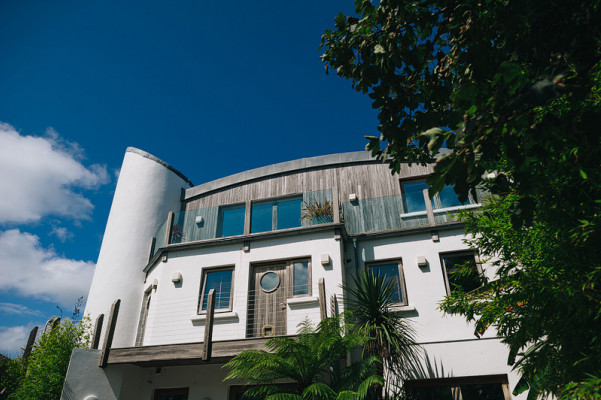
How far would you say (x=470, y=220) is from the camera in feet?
19.9

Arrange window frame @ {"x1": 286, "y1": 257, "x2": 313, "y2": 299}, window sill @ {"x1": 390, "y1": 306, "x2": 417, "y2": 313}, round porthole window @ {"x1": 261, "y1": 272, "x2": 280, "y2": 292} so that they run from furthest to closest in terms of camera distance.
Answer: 1. round porthole window @ {"x1": 261, "y1": 272, "x2": 280, "y2": 292}
2. window frame @ {"x1": 286, "y1": 257, "x2": 313, "y2": 299}
3. window sill @ {"x1": 390, "y1": 306, "x2": 417, "y2": 313}

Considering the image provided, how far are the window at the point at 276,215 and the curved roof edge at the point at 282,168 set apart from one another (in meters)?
2.87

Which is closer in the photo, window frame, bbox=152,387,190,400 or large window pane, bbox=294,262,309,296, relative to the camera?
window frame, bbox=152,387,190,400

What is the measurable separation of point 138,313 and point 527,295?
11267 millimetres

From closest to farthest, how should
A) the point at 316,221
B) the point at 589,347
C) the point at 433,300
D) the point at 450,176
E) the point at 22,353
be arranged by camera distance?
the point at 450,176
the point at 589,347
the point at 433,300
the point at 316,221
the point at 22,353

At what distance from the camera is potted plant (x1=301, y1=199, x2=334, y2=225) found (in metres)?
10.9

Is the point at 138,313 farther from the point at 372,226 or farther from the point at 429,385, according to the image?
the point at 429,385

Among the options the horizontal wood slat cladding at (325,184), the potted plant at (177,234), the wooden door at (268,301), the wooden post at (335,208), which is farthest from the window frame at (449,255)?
the potted plant at (177,234)

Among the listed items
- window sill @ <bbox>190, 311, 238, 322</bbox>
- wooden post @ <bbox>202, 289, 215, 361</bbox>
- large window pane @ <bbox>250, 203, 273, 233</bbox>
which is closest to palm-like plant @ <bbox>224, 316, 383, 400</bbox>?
wooden post @ <bbox>202, 289, 215, 361</bbox>

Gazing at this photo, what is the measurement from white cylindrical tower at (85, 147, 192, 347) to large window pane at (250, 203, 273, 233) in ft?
14.5

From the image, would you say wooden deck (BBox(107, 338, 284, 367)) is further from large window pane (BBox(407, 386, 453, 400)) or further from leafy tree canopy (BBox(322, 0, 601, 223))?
leafy tree canopy (BBox(322, 0, 601, 223))

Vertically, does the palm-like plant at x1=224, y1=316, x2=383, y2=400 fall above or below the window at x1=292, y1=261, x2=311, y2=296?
below

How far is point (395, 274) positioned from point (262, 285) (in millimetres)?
3501

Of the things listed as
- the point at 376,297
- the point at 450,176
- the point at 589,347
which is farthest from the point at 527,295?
the point at 376,297
